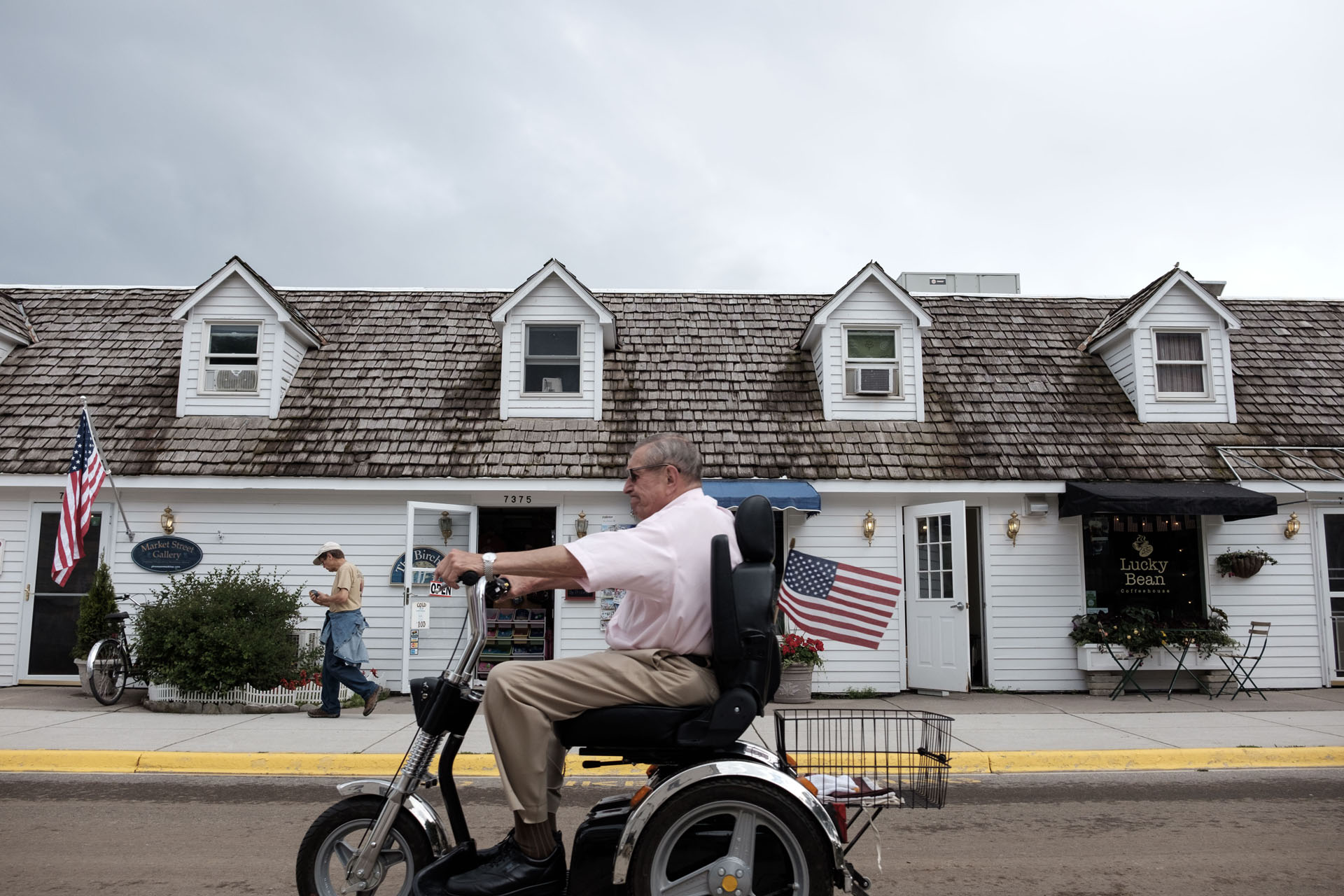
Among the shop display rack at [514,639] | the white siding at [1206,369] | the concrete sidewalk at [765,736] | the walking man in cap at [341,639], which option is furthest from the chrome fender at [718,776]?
the white siding at [1206,369]

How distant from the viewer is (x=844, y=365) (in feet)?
39.6

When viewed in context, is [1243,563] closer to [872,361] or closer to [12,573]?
[872,361]

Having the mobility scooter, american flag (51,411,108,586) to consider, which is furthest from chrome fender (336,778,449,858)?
american flag (51,411,108,586)

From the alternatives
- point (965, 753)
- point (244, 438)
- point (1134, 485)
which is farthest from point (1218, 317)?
point (244, 438)

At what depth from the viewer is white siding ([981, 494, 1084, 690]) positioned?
11.2 m

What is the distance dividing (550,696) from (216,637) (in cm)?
780

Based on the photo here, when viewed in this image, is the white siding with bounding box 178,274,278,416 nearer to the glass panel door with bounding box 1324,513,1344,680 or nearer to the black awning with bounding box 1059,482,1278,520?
the black awning with bounding box 1059,482,1278,520

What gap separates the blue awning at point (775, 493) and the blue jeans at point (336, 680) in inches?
163

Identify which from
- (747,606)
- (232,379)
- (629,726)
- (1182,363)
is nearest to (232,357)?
(232,379)

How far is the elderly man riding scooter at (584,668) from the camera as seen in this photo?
2980 mm

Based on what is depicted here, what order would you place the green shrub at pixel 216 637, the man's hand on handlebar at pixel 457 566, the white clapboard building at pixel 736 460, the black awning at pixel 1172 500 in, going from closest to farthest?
the man's hand on handlebar at pixel 457 566 < the green shrub at pixel 216 637 < the black awning at pixel 1172 500 < the white clapboard building at pixel 736 460

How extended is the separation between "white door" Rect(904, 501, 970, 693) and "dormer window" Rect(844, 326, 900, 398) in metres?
1.76

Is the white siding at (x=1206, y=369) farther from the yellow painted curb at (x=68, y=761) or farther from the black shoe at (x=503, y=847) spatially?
the yellow painted curb at (x=68, y=761)

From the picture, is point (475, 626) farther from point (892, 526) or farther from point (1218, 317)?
point (1218, 317)
